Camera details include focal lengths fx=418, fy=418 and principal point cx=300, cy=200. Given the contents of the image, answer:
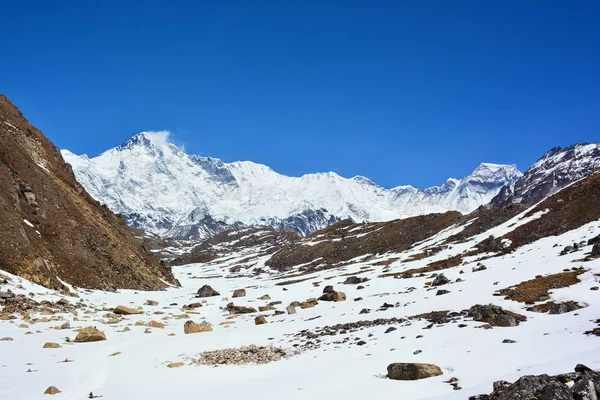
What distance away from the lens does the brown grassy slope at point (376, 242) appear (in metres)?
115

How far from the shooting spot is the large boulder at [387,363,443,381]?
13.5 m

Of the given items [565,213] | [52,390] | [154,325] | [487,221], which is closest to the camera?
[52,390]

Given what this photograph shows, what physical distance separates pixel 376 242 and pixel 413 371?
114021 millimetres

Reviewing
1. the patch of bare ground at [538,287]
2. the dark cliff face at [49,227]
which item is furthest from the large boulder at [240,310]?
the patch of bare ground at [538,287]

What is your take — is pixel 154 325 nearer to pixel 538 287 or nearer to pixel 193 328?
pixel 193 328

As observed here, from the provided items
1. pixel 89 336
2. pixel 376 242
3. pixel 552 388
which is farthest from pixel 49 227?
pixel 376 242

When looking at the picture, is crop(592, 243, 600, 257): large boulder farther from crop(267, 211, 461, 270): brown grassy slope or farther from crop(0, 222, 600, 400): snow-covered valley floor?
crop(267, 211, 461, 270): brown grassy slope

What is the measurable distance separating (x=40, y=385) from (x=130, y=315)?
70.5 ft

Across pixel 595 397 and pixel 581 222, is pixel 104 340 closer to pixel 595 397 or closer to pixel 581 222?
pixel 595 397

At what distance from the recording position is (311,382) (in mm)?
14539

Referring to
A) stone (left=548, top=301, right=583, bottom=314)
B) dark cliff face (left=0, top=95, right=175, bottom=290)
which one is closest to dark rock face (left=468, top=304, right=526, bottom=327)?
stone (left=548, top=301, right=583, bottom=314)

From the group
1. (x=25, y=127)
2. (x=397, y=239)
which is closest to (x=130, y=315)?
(x=25, y=127)

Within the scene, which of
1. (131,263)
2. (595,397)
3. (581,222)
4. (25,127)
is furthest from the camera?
(25,127)

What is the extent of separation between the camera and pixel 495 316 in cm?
1950
